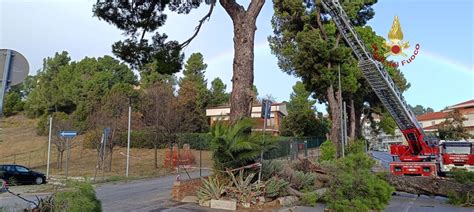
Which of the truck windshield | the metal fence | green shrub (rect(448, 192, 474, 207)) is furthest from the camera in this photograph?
the metal fence

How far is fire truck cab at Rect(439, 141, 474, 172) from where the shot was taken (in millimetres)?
22594

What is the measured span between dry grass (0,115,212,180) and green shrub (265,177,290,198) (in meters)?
15.0

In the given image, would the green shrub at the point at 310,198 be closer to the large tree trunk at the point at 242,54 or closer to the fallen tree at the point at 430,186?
the large tree trunk at the point at 242,54

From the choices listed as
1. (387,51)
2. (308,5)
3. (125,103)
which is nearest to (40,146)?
(125,103)

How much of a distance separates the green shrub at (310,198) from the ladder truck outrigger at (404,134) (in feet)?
32.1

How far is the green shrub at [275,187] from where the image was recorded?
446 inches

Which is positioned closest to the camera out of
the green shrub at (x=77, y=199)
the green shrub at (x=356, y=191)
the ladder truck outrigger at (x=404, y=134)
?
the green shrub at (x=77, y=199)

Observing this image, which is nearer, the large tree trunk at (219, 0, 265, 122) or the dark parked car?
the large tree trunk at (219, 0, 265, 122)

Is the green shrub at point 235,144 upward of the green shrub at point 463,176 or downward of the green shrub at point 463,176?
Answer: upward

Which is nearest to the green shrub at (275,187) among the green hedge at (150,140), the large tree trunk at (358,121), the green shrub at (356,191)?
the green shrub at (356,191)

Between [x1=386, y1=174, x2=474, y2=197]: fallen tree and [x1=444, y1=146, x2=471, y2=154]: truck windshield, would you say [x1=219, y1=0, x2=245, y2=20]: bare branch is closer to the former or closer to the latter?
[x1=386, y1=174, x2=474, y2=197]: fallen tree

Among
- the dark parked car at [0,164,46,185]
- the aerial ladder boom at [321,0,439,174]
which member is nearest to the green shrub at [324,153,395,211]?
the aerial ladder boom at [321,0,439,174]

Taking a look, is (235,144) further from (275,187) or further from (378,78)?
(378,78)

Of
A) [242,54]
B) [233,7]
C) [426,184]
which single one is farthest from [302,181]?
[233,7]
